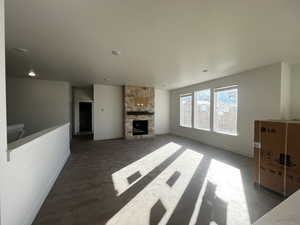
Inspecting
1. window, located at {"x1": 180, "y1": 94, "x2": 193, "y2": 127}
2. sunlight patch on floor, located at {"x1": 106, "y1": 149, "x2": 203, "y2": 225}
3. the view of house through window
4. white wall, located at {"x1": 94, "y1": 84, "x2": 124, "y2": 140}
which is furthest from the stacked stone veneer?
sunlight patch on floor, located at {"x1": 106, "y1": 149, "x2": 203, "y2": 225}

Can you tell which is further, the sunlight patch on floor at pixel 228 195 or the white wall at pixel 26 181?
the sunlight patch on floor at pixel 228 195

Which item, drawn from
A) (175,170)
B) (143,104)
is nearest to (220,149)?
(175,170)

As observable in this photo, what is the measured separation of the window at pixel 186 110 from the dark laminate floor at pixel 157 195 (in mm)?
3195

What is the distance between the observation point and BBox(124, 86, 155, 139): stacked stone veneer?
6625mm

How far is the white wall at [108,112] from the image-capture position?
6441 millimetres

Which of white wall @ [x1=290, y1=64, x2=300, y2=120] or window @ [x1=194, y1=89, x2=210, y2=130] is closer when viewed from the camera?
white wall @ [x1=290, y1=64, x2=300, y2=120]

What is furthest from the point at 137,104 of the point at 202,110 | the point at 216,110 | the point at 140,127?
the point at 216,110

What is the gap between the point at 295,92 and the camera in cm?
347

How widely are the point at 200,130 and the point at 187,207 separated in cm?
436

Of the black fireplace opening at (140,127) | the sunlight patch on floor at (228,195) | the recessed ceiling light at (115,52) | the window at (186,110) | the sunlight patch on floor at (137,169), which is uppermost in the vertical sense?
the recessed ceiling light at (115,52)

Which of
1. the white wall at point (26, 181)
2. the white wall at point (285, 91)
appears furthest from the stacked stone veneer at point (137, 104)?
the white wall at point (285, 91)

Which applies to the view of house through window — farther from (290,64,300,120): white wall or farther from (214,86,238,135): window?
(290,64,300,120): white wall

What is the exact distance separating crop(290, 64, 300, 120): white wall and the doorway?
943 cm

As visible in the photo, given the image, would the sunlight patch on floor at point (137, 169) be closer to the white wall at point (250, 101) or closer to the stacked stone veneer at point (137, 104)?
the white wall at point (250, 101)
